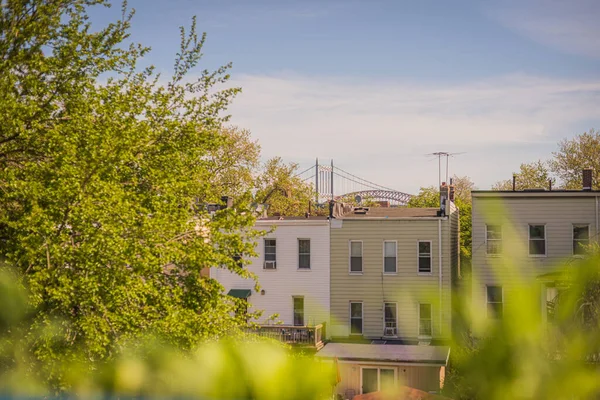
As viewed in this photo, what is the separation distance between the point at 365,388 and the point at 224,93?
15.2 m

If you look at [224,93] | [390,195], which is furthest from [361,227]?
[390,195]

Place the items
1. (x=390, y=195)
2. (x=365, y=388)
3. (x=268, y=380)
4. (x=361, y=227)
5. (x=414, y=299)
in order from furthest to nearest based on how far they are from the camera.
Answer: (x=390, y=195) → (x=361, y=227) → (x=365, y=388) → (x=414, y=299) → (x=268, y=380)

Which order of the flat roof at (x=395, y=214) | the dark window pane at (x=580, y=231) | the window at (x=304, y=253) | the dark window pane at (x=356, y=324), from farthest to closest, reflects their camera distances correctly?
the window at (x=304, y=253)
the flat roof at (x=395, y=214)
the dark window pane at (x=356, y=324)
the dark window pane at (x=580, y=231)

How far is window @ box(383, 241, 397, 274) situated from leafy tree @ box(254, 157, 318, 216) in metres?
20.5

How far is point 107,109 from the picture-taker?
48.7ft

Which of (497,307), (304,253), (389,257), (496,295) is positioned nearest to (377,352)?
(389,257)

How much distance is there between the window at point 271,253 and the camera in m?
33.3

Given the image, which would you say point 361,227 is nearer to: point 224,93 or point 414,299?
point 224,93

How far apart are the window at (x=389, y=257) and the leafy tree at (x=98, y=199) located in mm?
17380

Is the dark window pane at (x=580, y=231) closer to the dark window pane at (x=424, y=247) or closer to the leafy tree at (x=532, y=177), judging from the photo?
the dark window pane at (x=424, y=247)

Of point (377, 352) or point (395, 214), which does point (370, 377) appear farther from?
point (395, 214)

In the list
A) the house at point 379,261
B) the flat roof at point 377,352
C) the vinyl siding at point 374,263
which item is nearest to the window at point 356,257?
the house at point 379,261

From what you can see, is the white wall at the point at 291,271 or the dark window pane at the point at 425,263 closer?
the dark window pane at the point at 425,263

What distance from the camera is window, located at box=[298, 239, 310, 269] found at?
3319 cm
